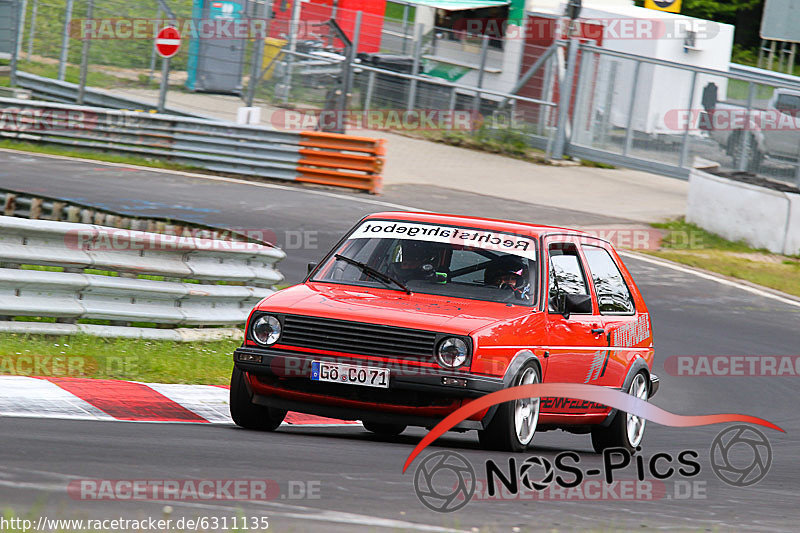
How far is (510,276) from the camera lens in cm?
789

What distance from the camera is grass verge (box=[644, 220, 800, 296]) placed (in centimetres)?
1794

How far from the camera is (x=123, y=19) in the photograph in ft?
79.8

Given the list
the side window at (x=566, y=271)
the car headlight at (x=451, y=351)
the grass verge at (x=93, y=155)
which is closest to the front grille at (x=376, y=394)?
the car headlight at (x=451, y=351)

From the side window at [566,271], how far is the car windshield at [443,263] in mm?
189

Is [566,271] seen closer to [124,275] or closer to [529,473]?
[529,473]

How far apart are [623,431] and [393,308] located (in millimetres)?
2107

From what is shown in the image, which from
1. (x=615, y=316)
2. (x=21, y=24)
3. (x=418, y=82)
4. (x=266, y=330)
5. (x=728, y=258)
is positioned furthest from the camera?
(x=418, y=82)

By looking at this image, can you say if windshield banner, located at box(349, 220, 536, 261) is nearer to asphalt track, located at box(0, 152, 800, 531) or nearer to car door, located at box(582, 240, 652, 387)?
car door, located at box(582, 240, 652, 387)

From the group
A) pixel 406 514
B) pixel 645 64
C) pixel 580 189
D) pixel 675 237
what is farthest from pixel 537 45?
pixel 406 514

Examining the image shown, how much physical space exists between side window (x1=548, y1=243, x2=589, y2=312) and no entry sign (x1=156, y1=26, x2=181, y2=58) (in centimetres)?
1681

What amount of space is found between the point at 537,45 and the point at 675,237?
962cm

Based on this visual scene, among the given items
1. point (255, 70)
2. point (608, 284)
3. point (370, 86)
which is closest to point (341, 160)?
point (255, 70)

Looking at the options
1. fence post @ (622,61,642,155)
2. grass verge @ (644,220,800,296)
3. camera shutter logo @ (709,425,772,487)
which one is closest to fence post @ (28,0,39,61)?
fence post @ (622,61,642,155)

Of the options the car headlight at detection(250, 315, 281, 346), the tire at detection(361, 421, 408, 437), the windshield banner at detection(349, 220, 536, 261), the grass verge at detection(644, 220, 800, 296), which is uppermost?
the windshield banner at detection(349, 220, 536, 261)
